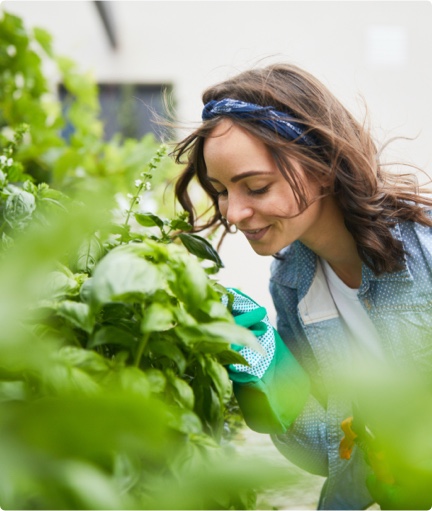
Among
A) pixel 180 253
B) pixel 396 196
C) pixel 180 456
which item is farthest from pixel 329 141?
pixel 180 456

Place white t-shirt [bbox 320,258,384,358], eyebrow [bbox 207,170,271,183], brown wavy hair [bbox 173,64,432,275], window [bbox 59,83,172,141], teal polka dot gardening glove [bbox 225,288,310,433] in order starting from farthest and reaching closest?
1. window [bbox 59,83,172,141]
2. white t-shirt [bbox 320,258,384,358]
3. brown wavy hair [bbox 173,64,432,275]
4. eyebrow [bbox 207,170,271,183]
5. teal polka dot gardening glove [bbox 225,288,310,433]

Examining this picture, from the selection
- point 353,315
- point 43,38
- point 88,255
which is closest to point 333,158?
point 353,315

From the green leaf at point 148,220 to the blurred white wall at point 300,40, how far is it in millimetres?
3552

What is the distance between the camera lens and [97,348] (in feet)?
2.18

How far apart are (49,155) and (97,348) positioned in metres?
1.80

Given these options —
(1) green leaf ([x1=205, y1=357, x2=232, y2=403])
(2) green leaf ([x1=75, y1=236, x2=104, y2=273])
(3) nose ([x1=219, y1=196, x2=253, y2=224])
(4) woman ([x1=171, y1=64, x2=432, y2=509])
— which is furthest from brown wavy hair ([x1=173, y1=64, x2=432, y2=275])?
(1) green leaf ([x1=205, y1=357, x2=232, y2=403])

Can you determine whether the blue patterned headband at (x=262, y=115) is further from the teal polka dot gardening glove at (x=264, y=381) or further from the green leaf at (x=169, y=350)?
the green leaf at (x=169, y=350)

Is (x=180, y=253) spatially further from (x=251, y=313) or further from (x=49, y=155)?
(x=49, y=155)

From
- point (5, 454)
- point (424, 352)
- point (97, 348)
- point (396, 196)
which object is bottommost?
point (424, 352)

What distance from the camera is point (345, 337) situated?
57.8 inches

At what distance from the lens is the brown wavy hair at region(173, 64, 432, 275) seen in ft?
4.21

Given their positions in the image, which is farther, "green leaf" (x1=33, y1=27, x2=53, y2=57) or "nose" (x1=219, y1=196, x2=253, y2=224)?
"green leaf" (x1=33, y1=27, x2=53, y2=57)

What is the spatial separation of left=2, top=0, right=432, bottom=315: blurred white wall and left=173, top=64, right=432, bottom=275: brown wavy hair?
3068 millimetres

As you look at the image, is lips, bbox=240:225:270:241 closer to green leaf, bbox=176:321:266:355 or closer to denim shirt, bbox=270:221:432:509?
denim shirt, bbox=270:221:432:509
